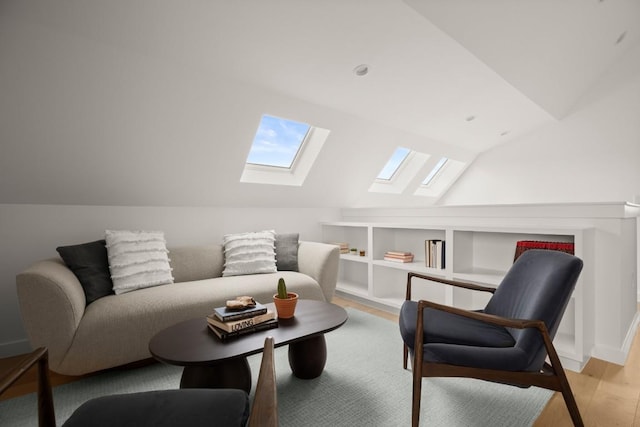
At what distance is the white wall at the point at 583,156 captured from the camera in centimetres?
414

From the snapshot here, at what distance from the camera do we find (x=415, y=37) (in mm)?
2451

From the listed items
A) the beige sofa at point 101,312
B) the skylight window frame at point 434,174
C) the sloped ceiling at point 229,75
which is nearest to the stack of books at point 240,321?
the beige sofa at point 101,312

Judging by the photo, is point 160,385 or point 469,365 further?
point 160,385

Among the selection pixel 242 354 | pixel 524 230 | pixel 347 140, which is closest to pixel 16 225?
pixel 242 354

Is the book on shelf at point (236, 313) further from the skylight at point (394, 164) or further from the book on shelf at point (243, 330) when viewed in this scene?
the skylight at point (394, 164)

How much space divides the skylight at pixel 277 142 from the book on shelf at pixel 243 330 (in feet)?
7.01

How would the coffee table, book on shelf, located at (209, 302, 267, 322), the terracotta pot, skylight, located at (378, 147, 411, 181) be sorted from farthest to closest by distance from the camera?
1. skylight, located at (378, 147, 411, 181)
2. the terracotta pot
3. book on shelf, located at (209, 302, 267, 322)
4. the coffee table

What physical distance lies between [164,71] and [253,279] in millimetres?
1765

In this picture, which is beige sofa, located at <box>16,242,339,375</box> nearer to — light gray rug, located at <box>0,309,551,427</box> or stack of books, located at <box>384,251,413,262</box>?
light gray rug, located at <box>0,309,551,427</box>

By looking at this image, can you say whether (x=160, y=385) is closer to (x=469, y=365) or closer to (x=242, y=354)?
(x=242, y=354)

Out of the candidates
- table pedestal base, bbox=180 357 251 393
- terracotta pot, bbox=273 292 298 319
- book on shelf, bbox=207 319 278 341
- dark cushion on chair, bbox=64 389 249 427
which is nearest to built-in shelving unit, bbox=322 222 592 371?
terracotta pot, bbox=273 292 298 319

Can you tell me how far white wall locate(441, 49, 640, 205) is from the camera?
163 inches

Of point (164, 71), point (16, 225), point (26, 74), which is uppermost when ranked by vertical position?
point (164, 71)

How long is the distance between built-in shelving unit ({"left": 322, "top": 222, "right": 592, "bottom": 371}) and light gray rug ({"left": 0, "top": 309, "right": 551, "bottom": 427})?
81cm
